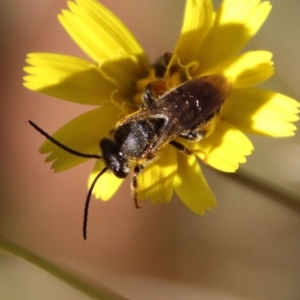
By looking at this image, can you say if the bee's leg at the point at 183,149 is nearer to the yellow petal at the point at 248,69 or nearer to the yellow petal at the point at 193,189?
the yellow petal at the point at 193,189

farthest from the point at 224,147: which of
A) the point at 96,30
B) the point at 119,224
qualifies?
the point at 119,224

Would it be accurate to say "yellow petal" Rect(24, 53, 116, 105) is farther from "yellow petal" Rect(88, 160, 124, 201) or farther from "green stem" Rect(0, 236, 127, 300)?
"green stem" Rect(0, 236, 127, 300)

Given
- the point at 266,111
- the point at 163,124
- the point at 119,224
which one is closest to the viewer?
the point at 163,124

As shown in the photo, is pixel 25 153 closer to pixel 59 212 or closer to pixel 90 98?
pixel 59 212

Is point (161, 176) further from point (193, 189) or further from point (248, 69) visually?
point (248, 69)

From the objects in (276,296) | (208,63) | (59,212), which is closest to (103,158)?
(208,63)
